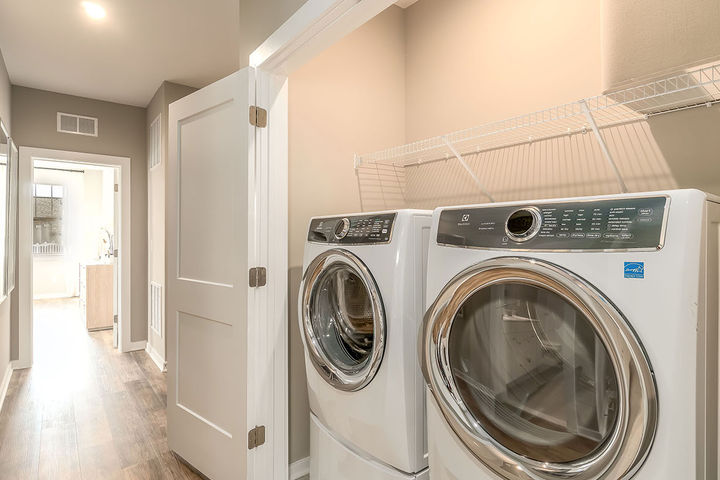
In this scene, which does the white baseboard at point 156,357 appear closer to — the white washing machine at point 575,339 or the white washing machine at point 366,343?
the white washing machine at point 366,343

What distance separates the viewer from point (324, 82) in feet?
7.01

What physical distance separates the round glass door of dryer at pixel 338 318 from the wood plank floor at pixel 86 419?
1.09 m

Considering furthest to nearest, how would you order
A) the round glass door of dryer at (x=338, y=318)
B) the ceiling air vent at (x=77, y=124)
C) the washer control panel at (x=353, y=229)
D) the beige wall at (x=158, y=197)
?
the ceiling air vent at (x=77, y=124) → the beige wall at (x=158, y=197) → the round glass door of dryer at (x=338, y=318) → the washer control panel at (x=353, y=229)

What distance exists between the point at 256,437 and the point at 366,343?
0.70 m

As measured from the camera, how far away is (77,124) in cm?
409

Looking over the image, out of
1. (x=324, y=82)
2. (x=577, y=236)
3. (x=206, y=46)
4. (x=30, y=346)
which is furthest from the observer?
(x=30, y=346)

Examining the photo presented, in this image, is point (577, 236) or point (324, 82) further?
point (324, 82)

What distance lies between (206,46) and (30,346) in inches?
123

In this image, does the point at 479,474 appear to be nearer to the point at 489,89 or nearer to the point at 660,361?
the point at 660,361

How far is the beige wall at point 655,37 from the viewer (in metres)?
0.95

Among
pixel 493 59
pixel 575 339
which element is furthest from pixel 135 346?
pixel 575 339

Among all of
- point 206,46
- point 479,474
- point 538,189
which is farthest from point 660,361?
point 206,46

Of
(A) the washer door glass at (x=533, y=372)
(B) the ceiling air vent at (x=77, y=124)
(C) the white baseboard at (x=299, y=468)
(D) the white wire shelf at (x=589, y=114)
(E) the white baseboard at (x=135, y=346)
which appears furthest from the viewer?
(E) the white baseboard at (x=135, y=346)

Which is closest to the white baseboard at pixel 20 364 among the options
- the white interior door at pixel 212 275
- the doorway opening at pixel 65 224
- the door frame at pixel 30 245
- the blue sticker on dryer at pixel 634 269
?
the door frame at pixel 30 245
